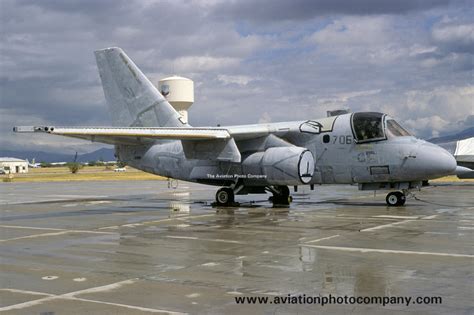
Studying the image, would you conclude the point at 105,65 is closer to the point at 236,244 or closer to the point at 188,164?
the point at 188,164

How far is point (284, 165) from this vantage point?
19516mm

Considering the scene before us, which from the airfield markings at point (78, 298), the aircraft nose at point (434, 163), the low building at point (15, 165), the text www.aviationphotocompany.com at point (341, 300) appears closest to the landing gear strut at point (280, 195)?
the aircraft nose at point (434, 163)

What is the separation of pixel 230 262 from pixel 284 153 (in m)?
10.9

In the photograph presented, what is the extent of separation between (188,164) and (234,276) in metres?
14.5

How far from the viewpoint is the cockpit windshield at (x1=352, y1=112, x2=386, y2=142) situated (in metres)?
19.4

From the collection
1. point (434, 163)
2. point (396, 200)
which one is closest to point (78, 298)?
point (434, 163)

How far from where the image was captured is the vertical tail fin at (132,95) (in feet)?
77.9

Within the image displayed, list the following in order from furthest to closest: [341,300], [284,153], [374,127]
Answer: [284,153] < [374,127] < [341,300]

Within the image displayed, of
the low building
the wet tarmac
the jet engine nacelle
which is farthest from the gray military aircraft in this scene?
the low building

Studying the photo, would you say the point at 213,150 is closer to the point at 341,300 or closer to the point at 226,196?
the point at 226,196

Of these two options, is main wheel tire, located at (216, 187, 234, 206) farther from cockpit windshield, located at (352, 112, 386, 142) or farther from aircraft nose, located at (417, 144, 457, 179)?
aircraft nose, located at (417, 144, 457, 179)

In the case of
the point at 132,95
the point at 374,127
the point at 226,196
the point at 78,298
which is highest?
the point at 132,95

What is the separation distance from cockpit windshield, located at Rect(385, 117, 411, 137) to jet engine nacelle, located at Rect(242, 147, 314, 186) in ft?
9.48

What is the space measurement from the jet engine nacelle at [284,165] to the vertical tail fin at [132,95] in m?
4.73
